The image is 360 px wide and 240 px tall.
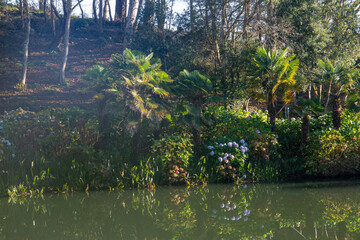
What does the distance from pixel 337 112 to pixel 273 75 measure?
7.78 feet

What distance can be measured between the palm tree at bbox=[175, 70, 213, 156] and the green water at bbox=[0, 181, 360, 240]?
2.23 meters

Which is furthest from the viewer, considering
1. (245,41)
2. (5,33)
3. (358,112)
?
(5,33)

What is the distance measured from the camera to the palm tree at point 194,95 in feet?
38.1

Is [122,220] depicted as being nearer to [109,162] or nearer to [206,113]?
[109,162]

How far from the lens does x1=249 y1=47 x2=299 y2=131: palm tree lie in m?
11.8

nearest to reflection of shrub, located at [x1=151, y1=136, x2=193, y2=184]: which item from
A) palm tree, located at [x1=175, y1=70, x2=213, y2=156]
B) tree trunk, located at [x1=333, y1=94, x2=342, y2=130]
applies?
palm tree, located at [x1=175, y1=70, x2=213, y2=156]

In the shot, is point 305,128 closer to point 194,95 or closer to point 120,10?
point 194,95

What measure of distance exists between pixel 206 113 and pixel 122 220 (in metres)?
5.85

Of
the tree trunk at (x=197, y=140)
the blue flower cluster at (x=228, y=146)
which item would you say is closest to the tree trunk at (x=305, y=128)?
the blue flower cluster at (x=228, y=146)

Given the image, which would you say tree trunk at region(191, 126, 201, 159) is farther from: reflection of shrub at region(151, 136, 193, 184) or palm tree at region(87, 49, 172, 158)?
palm tree at region(87, 49, 172, 158)

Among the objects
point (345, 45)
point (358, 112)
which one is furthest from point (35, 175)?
point (345, 45)

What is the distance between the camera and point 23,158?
34.7ft

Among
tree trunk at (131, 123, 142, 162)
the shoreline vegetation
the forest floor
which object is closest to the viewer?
the shoreline vegetation

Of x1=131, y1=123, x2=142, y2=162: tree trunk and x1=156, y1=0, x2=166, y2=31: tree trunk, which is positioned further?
x1=156, y1=0, x2=166, y2=31: tree trunk
